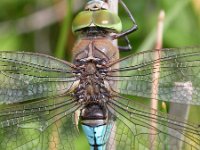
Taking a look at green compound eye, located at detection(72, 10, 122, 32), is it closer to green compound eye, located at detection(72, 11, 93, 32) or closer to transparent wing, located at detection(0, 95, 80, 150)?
green compound eye, located at detection(72, 11, 93, 32)

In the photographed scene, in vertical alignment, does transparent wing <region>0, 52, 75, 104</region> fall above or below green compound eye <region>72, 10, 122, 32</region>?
below

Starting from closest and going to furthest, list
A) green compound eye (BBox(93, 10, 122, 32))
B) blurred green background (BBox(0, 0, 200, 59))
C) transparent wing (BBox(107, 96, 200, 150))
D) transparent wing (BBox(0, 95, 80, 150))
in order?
1. transparent wing (BBox(107, 96, 200, 150))
2. transparent wing (BBox(0, 95, 80, 150))
3. green compound eye (BBox(93, 10, 122, 32))
4. blurred green background (BBox(0, 0, 200, 59))

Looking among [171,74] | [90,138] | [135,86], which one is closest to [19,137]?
[90,138]

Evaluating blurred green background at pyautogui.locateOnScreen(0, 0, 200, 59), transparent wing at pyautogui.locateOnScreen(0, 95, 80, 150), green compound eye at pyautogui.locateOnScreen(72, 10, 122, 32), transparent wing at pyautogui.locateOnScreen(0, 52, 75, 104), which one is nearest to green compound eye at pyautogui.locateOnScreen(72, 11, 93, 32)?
green compound eye at pyautogui.locateOnScreen(72, 10, 122, 32)

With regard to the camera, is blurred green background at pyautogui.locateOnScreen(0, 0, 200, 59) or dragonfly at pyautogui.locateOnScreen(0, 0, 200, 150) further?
blurred green background at pyautogui.locateOnScreen(0, 0, 200, 59)

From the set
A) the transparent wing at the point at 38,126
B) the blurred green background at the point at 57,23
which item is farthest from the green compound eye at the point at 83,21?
the blurred green background at the point at 57,23

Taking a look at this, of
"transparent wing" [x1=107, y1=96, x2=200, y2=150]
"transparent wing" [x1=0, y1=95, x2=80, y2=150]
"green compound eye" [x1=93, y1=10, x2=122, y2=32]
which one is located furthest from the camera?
"green compound eye" [x1=93, y1=10, x2=122, y2=32]

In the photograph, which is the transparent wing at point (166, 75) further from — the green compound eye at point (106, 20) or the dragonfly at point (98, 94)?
the green compound eye at point (106, 20)

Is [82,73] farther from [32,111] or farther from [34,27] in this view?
[34,27]
